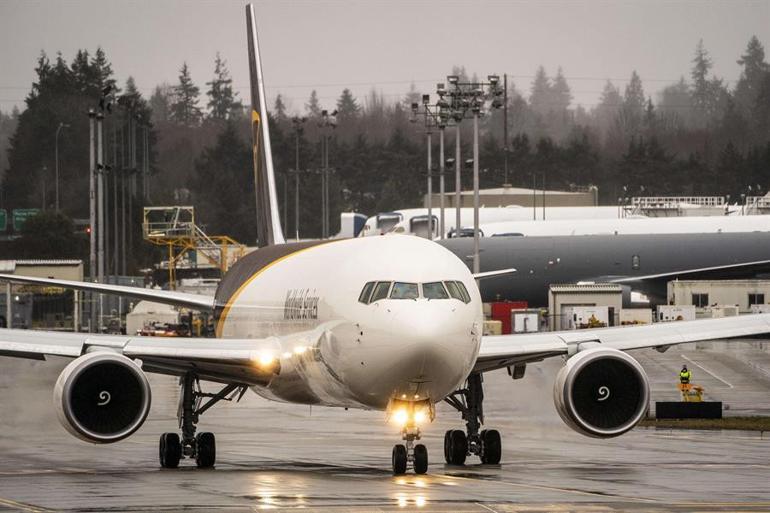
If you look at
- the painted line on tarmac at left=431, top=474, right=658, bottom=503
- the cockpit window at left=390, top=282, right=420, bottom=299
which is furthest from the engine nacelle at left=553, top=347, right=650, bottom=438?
the cockpit window at left=390, top=282, right=420, bottom=299

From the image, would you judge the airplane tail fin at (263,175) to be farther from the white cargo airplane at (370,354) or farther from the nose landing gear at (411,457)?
the nose landing gear at (411,457)

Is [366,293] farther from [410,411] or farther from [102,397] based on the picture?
[102,397]

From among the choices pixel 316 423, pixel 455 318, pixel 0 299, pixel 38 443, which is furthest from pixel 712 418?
pixel 0 299

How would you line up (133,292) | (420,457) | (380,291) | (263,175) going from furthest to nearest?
(263,175) → (133,292) → (420,457) → (380,291)

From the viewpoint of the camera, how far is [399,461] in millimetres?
22438

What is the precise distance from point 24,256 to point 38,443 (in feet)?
348

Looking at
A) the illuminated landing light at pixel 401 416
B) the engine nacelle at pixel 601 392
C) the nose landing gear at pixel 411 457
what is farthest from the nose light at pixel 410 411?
the engine nacelle at pixel 601 392

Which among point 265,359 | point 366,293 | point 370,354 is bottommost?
point 265,359

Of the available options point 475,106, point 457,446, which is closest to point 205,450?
point 457,446

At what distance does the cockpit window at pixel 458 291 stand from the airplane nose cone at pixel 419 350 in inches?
7.0

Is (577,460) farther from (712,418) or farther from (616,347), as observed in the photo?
(712,418)

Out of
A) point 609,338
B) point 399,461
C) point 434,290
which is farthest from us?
point 609,338

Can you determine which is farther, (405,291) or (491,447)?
(491,447)

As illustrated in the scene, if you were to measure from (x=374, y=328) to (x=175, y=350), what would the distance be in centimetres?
453
